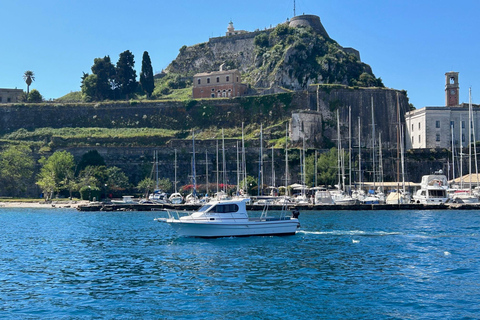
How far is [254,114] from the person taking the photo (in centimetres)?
9150

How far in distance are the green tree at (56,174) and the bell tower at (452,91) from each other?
58.5m

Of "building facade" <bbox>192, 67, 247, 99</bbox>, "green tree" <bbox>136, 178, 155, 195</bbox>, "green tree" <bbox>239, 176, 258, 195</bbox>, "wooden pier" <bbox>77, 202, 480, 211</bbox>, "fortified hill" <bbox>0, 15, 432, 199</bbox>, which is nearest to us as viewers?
"wooden pier" <bbox>77, 202, 480, 211</bbox>

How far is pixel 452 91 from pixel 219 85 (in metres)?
38.6

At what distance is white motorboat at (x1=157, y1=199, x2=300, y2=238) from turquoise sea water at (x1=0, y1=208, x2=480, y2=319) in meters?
0.65

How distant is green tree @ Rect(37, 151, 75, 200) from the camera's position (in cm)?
7462

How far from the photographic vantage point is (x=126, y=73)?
102000mm

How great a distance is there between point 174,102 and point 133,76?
11774 millimetres

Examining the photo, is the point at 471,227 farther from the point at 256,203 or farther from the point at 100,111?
the point at 100,111

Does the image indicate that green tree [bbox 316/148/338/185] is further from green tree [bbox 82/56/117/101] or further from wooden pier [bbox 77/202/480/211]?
green tree [bbox 82/56/117/101]

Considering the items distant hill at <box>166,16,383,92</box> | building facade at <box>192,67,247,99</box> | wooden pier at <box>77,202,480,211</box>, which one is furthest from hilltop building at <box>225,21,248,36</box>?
wooden pier at <box>77,202,480,211</box>

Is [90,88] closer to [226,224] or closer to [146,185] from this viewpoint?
[146,185]

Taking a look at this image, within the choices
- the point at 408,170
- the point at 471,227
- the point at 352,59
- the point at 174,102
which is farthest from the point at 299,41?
the point at 471,227

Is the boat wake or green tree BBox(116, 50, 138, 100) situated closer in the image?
the boat wake

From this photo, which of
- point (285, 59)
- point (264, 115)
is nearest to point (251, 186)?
point (264, 115)
